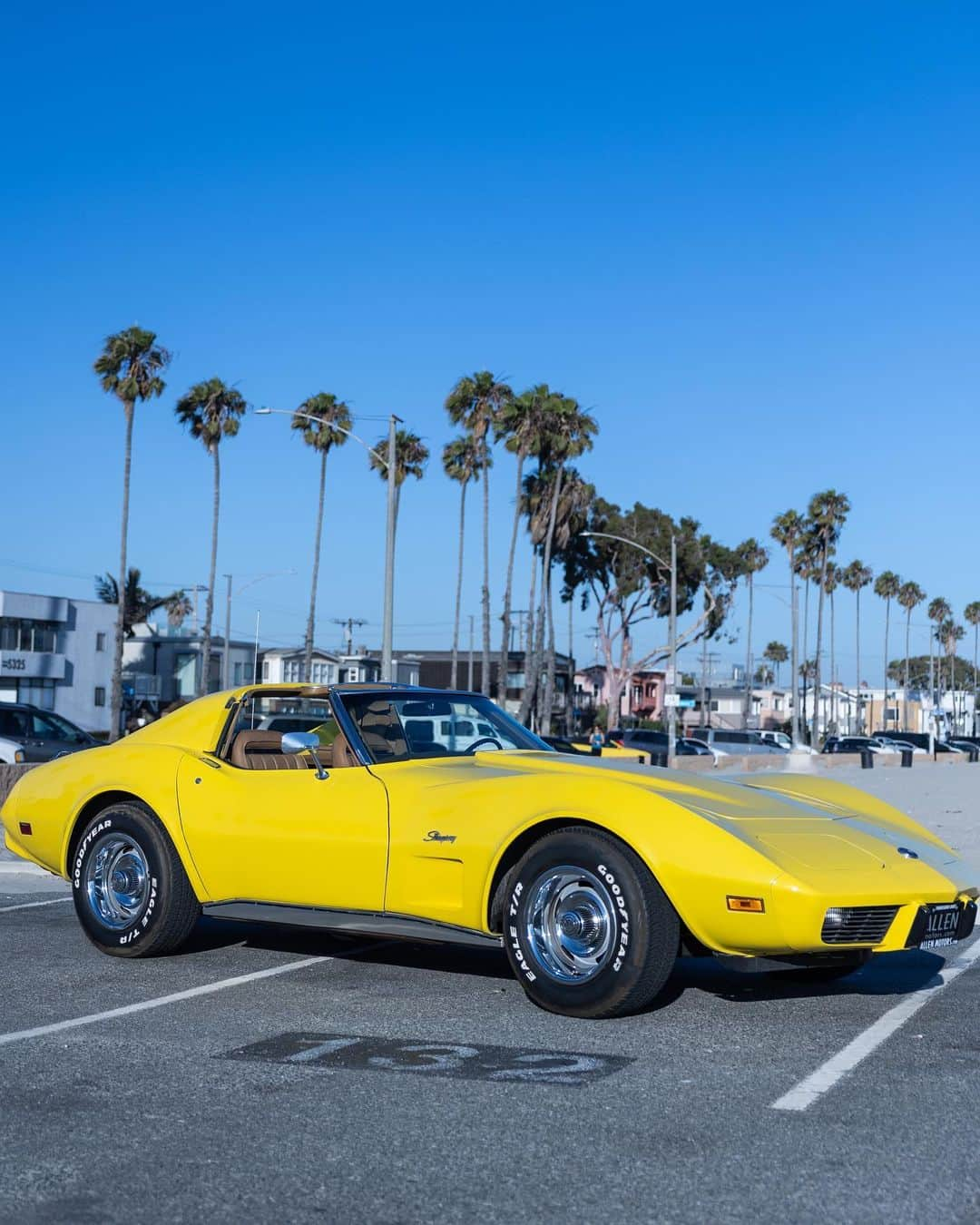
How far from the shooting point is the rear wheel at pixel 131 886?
740 cm

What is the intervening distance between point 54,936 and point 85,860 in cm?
86

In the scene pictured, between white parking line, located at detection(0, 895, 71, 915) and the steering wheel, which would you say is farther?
white parking line, located at detection(0, 895, 71, 915)

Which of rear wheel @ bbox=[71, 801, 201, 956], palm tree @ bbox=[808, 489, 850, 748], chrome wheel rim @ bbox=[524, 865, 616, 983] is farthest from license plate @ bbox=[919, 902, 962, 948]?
palm tree @ bbox=[808, 489, 850, 748]

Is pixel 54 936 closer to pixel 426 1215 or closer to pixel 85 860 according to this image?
pixel 85 860

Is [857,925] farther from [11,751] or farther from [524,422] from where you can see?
[524,422]

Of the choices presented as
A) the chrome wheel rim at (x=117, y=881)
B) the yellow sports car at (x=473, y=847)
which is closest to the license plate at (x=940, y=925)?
the yellow sports car at (x=473, y=847)

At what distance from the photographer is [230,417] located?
56.1 meters

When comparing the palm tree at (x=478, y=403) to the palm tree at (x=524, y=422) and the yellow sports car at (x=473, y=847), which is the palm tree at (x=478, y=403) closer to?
the palm tree at (x=524, y=422)

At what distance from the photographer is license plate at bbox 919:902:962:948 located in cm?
607

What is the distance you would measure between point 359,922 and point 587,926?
1.18 metres

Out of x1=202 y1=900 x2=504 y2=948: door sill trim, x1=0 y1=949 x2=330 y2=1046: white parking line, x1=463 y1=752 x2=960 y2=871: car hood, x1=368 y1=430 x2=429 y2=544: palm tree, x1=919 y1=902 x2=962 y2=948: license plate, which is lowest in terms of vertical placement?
x1=0 y1=949 x2=330 y2=1046: white parking line

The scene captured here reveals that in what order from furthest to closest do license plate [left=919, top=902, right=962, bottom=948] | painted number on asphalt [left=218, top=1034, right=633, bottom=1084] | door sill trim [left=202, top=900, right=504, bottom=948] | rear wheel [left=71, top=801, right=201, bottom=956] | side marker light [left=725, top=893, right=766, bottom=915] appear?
1. rear wheel [left=71, top=801, right=201, bottom=956]
2. door sill trim [left=202, top=900, right=504, bottom=948]
3. license plate [left=919, top=902, right=962, bottom=948]
4. side marker light [left=725, top=893, right=766, bottom=915]
5. painted number on asphalt [left=218, top=1034, right=633, bottom=1084]

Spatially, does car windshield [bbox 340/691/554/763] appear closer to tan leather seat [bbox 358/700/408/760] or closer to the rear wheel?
tan leather seat [bbox 358/700/408/760]

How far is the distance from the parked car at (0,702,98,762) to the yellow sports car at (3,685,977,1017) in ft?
53.5
